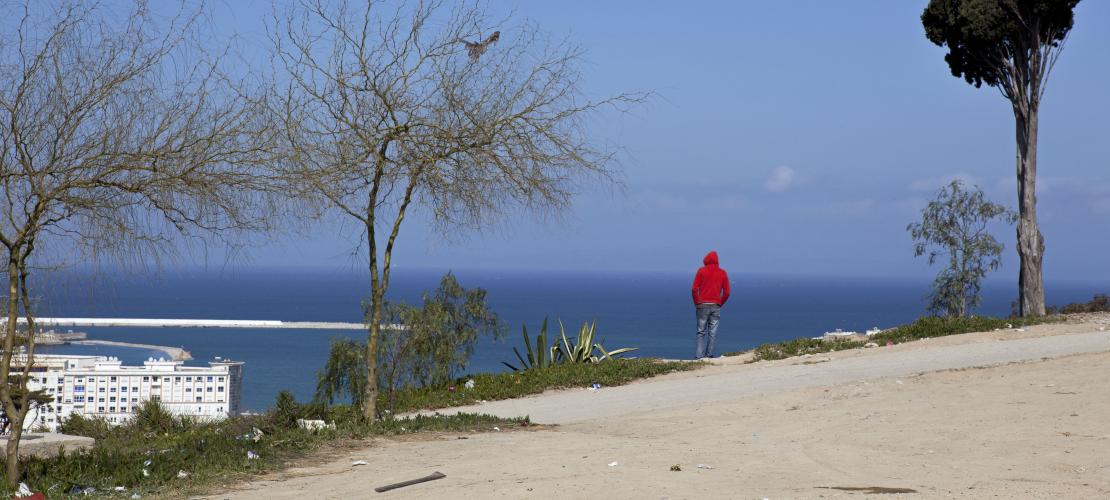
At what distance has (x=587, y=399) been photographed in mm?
13867

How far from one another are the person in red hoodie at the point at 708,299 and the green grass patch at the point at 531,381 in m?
1.33

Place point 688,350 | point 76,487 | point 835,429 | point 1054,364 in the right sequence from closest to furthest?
point 76,487 < point 835,429 < point 1054,364 < point 688,350

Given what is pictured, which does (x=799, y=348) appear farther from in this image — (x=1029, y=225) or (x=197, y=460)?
(x=197, y=460)

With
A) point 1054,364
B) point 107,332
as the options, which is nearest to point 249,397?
point 1054,364

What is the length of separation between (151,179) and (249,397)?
5767 centimetres

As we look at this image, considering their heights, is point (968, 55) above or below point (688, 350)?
above

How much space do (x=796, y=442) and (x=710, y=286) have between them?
335 inches

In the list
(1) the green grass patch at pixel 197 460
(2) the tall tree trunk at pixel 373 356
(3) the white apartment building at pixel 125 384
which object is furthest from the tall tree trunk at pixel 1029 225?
(3) the white apartment building at pixel 125 384

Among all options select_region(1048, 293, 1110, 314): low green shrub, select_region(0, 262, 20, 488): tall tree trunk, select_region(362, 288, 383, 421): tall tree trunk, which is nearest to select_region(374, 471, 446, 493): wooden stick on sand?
select_region(0, 262, 20, 488): tall tree trunk

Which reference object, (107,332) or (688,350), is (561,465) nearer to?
(688,350)

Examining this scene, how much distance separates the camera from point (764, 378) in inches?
562

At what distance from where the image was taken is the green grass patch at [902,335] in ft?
56.7

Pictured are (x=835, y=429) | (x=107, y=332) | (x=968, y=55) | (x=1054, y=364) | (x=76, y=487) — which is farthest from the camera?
(x=107, y=332)

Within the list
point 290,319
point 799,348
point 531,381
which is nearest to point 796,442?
point 531,381
